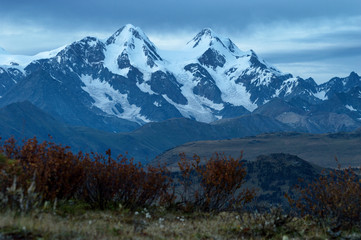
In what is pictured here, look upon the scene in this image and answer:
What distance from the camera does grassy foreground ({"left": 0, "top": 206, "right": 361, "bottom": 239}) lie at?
381 inches

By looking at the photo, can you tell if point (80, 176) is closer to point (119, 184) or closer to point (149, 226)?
point (119, 184)

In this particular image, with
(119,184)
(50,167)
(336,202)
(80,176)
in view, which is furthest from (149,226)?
(336,202)

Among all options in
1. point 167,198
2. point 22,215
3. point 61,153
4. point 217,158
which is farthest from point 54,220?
point 217,158

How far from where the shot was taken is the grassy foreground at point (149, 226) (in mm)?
9680

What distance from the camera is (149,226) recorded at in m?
12.2

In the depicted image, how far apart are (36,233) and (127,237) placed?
2.03 m

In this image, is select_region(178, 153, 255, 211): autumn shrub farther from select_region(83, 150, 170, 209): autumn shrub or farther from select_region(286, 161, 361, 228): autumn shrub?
select_region(286, 161, 361, 228): autumn shrub

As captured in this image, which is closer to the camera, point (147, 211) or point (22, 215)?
point (22, 215)

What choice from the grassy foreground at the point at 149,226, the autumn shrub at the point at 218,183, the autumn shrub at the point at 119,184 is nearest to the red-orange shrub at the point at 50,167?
the autumn shrub at the point at 119,184

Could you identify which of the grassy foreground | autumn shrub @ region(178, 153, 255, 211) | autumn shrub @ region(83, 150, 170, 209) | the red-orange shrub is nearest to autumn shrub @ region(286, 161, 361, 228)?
the grassy foreground

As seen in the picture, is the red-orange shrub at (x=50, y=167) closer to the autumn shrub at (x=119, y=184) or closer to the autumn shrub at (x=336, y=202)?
the autumn shrub at (x=119, y=184)

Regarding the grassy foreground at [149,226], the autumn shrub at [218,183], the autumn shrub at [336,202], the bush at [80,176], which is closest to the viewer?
the grassy foreground at [149,226]

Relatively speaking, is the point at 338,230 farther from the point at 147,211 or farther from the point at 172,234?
the point at 147,211

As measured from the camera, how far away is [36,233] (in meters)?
9.38
